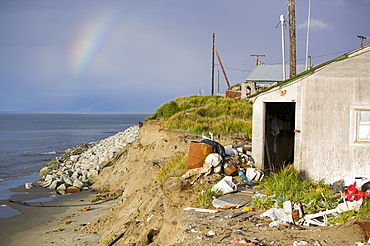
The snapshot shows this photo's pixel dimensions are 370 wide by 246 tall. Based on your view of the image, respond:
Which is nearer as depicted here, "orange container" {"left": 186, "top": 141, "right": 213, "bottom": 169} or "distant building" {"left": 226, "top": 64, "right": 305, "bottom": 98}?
"orange container" {"left": 186, "top": 141, "right": 213, "bottom": 169}

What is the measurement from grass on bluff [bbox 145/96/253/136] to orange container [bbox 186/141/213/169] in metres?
9.22

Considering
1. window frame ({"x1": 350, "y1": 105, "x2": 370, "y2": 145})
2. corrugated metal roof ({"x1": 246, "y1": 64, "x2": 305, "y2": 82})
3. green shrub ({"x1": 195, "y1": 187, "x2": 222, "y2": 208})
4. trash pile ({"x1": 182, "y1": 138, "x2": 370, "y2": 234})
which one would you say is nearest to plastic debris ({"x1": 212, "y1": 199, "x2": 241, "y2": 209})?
trash pile ({"x1": 182, "y1": 138, "x2": 370, "y2": 234})

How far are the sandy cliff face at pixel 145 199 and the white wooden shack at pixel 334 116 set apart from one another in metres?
3.80

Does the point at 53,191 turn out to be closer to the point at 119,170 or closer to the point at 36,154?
the point at 119,170

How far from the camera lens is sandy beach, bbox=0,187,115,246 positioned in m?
12.0

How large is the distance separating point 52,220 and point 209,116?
52.6ft

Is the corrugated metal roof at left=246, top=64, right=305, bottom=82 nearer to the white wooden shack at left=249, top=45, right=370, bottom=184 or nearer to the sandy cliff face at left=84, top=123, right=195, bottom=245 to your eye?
the sandy cliff face at left=84, top=123, right=195, bottom=245

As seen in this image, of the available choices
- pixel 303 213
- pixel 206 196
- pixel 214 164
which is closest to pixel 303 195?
pixel 303 213

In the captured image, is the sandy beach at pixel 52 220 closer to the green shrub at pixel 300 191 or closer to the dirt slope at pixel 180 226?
the dirt slope at pixel 180 226

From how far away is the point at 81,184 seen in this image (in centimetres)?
2139

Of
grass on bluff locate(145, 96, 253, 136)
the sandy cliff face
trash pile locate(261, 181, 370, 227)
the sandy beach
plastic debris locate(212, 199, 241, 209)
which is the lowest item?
the sandy beach

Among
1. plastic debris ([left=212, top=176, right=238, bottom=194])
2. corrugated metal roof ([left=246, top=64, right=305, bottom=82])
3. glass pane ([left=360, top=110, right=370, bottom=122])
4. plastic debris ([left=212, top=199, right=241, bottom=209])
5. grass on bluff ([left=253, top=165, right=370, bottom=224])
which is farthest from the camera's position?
corrugated metal roof ([left=246, top=64, right=305, bottom=82])

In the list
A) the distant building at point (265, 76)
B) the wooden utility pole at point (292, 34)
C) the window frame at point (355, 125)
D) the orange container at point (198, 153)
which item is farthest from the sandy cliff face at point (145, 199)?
the distant building at point (265, 76)

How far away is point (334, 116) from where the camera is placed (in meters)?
10.9
